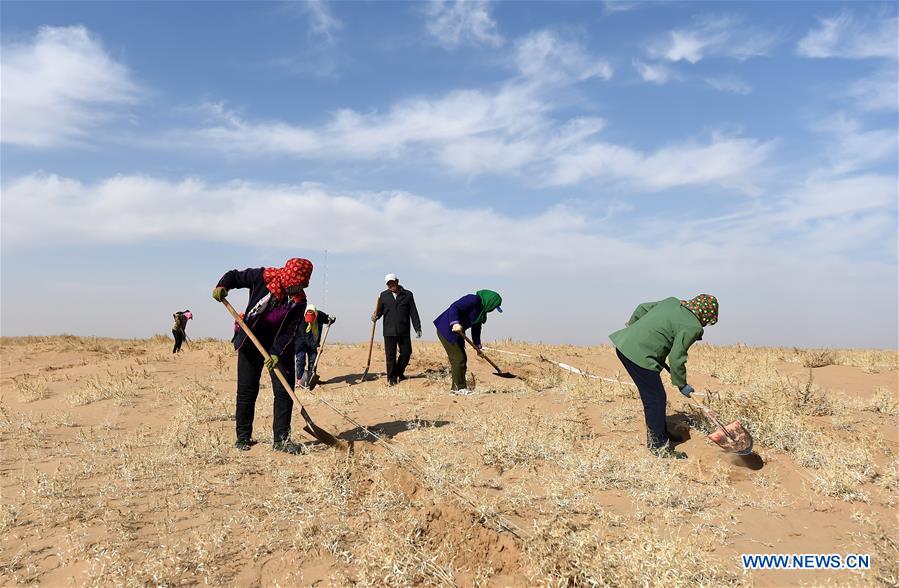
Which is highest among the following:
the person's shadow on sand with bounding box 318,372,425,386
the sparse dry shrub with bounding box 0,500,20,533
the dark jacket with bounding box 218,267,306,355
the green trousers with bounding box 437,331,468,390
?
the dark jacket with bounding box 218,267,306,355

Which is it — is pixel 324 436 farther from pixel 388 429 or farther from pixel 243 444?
pixel 388 429

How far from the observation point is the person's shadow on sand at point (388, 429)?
19.7ft

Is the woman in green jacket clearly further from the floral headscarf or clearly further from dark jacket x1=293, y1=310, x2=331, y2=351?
dark jacket x1=293, y1=310, x2=331, y2=351

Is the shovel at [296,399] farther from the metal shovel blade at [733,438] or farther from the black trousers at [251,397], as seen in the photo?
the metal shovel blade at [733,438]

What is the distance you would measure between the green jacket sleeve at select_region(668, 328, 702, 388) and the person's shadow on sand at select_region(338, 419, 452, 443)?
256cm

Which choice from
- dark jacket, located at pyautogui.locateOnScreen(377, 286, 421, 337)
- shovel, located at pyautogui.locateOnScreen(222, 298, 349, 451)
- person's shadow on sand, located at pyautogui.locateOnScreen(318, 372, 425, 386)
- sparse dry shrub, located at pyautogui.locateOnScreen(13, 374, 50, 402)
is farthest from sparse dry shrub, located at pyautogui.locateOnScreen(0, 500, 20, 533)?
person's shadow on sand, located at pyautogui.locateOnScreen(318, 372, 425, 386)

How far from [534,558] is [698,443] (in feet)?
10.8

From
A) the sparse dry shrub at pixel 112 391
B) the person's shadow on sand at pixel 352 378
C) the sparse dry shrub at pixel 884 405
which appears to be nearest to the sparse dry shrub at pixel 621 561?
the sparse dry shrub at pixel 884 405

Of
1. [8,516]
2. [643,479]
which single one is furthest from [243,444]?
[643,479]

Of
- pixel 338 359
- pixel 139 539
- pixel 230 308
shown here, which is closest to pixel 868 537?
pixel 139 539

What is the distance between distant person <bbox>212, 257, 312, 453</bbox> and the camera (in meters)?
5.54

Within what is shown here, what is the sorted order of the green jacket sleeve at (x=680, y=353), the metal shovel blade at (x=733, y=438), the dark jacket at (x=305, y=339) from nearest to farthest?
1. the green jacket sleeve at (x=680, y=353)
2. the metal shovel blade at (x=733, y=438)
3. the dark jacket at (x=305, y=339)

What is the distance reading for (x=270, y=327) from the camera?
565cm

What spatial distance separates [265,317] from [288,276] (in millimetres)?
491
